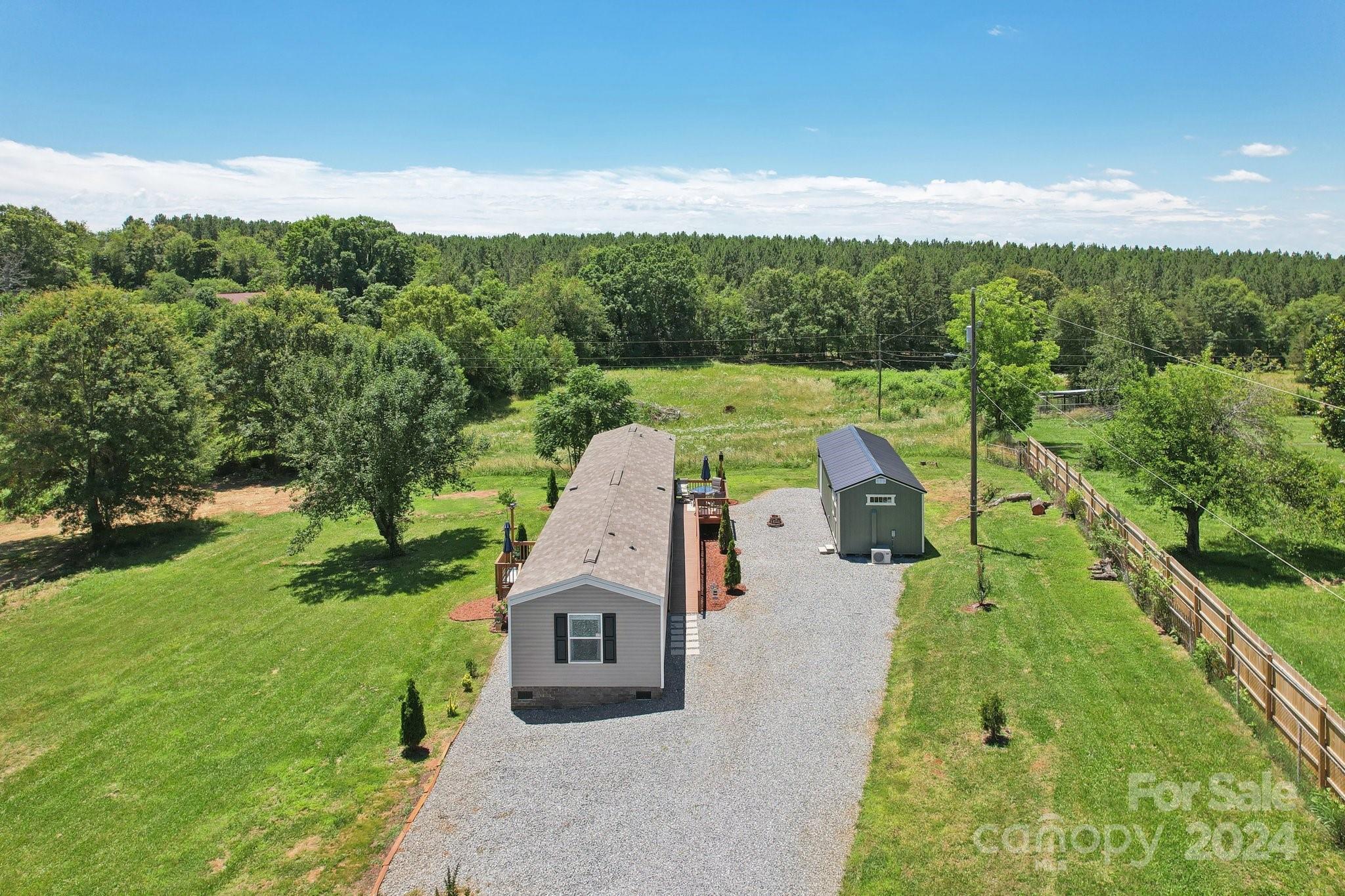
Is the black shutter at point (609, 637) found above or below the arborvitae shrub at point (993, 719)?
above

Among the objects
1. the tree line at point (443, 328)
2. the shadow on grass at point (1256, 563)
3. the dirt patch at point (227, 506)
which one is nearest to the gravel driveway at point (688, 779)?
the shadow on grass at point (1256, 563)

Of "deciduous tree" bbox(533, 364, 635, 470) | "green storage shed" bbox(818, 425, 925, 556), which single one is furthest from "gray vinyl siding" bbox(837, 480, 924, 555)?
"deciduous tree" bbox(533, 364, 635, 470)

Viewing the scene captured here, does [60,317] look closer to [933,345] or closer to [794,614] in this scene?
[794,614]

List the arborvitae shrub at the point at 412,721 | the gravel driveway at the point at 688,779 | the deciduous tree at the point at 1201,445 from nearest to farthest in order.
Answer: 1. the gravel driveway at the point at 688,779
2. the arborvitae shrub at the point at 412,721
3. the deciduous tree at the point at 1201,445

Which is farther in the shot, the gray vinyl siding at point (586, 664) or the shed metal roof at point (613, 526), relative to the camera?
the shed metal roof at point (613, 526)

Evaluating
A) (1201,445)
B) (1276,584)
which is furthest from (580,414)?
(1276,584)

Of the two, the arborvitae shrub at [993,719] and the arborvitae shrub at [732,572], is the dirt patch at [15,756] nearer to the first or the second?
the arborvitae shrub at [732,572]

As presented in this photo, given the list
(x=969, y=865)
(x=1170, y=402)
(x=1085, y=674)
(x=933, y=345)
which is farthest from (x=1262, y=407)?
(x=933, y=345)
